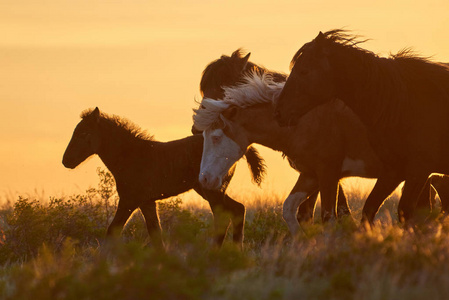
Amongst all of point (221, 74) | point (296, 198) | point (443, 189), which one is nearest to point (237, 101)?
point (296, 198)

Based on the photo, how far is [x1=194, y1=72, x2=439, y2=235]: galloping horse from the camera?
9688mm

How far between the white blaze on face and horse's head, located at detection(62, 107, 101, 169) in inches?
71.7

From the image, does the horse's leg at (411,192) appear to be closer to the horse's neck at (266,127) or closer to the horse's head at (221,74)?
the horse's neck at (266,127)

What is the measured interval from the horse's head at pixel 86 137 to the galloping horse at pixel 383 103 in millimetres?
2956

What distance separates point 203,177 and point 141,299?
386 centimetres

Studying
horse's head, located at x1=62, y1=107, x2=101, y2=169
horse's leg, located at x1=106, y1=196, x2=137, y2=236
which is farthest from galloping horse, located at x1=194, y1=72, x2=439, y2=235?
horse's head, located at x1=62, y1=107, x2=101, y2=169

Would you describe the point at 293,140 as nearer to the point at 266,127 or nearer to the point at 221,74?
the point at 266,127

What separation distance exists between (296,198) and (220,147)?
114 centimetres

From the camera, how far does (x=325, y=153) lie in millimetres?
9688

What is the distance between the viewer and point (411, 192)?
861 centimetres

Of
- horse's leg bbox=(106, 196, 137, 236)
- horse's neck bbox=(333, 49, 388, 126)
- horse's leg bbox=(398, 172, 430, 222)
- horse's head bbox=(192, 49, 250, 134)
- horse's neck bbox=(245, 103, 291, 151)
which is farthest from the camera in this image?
horse's head bbox=(192, 49, 250, 134)

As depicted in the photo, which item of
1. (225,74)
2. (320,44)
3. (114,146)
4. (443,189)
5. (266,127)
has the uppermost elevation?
(225,74)

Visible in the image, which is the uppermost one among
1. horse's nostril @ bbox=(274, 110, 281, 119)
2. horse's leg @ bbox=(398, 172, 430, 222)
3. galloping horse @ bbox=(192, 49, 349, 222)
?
galloping horse @ bbox=(192, 49, 349, 222)

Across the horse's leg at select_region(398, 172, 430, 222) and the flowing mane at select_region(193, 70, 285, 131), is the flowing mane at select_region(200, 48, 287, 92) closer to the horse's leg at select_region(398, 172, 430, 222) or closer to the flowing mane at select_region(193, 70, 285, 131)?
the flowing mane at select_region(193, 70, 285, 131)
